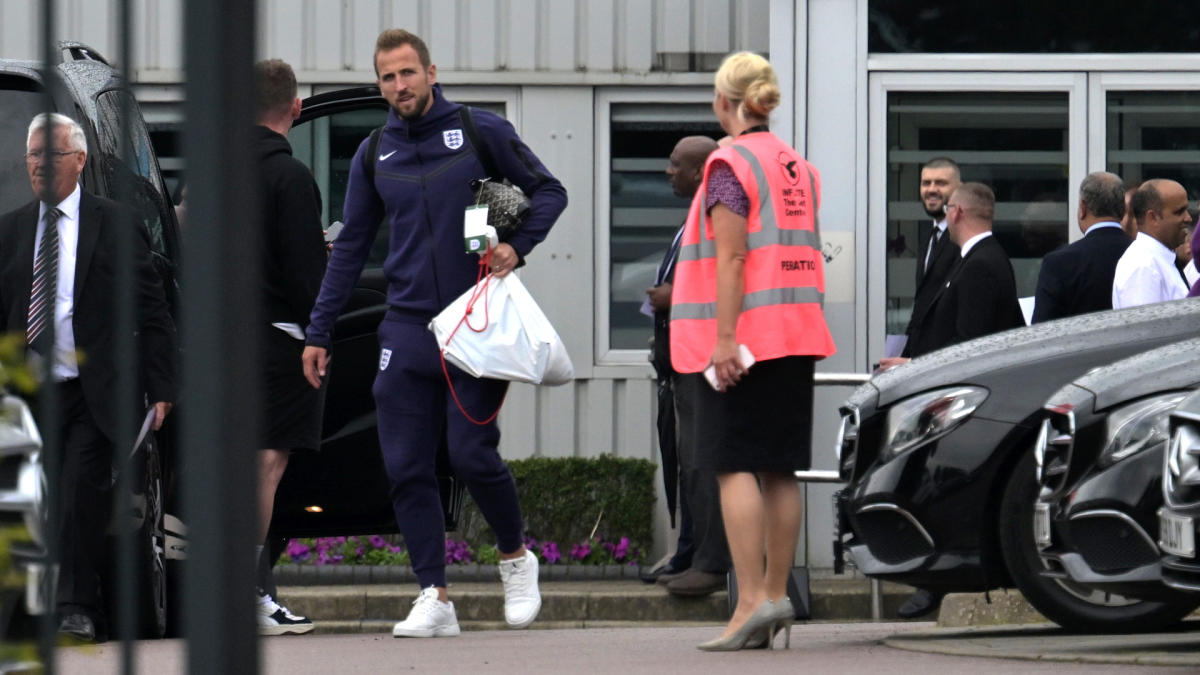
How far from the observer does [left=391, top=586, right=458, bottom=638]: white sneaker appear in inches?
283

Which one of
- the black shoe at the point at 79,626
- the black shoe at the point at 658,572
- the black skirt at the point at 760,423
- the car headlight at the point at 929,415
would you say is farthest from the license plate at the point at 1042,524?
the black shoe at the point at 658,572

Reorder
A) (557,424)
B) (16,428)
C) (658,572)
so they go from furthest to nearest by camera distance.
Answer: (557,424)
(658,572)
(16,428)

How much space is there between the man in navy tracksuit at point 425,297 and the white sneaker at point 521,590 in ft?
0.45

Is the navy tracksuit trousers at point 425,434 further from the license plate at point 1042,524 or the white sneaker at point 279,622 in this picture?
the license plate at point 1042,524

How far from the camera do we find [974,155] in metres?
11.7

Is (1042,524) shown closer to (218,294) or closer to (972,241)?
(972,241)

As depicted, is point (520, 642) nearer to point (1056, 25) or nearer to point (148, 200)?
point (148, 200)

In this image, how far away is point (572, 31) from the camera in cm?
1270

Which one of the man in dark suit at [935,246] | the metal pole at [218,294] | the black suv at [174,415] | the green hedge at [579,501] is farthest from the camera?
the green hedge at [579,501]

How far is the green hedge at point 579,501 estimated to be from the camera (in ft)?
38.5

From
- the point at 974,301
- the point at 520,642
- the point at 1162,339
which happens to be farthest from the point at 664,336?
the point at 1162,339

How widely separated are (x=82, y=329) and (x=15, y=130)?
0.68 metres

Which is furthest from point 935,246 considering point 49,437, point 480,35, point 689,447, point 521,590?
point 49,437

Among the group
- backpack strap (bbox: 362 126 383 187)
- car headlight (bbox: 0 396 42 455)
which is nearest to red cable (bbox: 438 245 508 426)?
backpack strap (bbox: 362 126 383 187)
